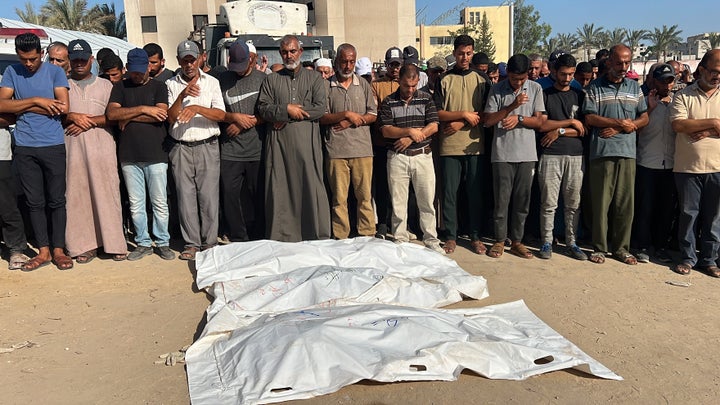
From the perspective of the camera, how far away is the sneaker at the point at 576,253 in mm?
5766

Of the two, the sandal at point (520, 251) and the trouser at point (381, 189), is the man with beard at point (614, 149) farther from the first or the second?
the trouser at point (381, 189)

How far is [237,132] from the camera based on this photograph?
5.80 metres

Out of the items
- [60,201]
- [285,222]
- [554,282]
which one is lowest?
[554,282]

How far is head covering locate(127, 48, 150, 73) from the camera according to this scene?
5367 millimetres

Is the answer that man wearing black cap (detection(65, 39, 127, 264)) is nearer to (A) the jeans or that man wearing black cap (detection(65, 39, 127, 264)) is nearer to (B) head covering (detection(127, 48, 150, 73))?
(A) the jeans

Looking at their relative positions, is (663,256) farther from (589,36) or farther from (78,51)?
(589,36)

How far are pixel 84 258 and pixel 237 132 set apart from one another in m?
2.02

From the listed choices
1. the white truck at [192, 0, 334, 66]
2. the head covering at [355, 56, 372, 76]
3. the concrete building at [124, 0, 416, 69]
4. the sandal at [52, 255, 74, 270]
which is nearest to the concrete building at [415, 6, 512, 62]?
the concrete building at [124, 0, 416, 69]

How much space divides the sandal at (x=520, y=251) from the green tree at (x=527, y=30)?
46.3m

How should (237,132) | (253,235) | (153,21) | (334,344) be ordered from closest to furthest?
(334,344) → (237,132) → (253,235) → (153,21)

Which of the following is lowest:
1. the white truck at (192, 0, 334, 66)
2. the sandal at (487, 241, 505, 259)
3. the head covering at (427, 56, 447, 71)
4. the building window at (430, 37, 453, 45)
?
the sandal at (487, 241, 505, 259)

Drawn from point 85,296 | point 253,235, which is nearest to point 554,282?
point 253,235

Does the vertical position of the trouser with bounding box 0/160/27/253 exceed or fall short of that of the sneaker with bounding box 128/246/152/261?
it exceeds it

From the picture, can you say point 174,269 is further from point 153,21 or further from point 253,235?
point 153,21
